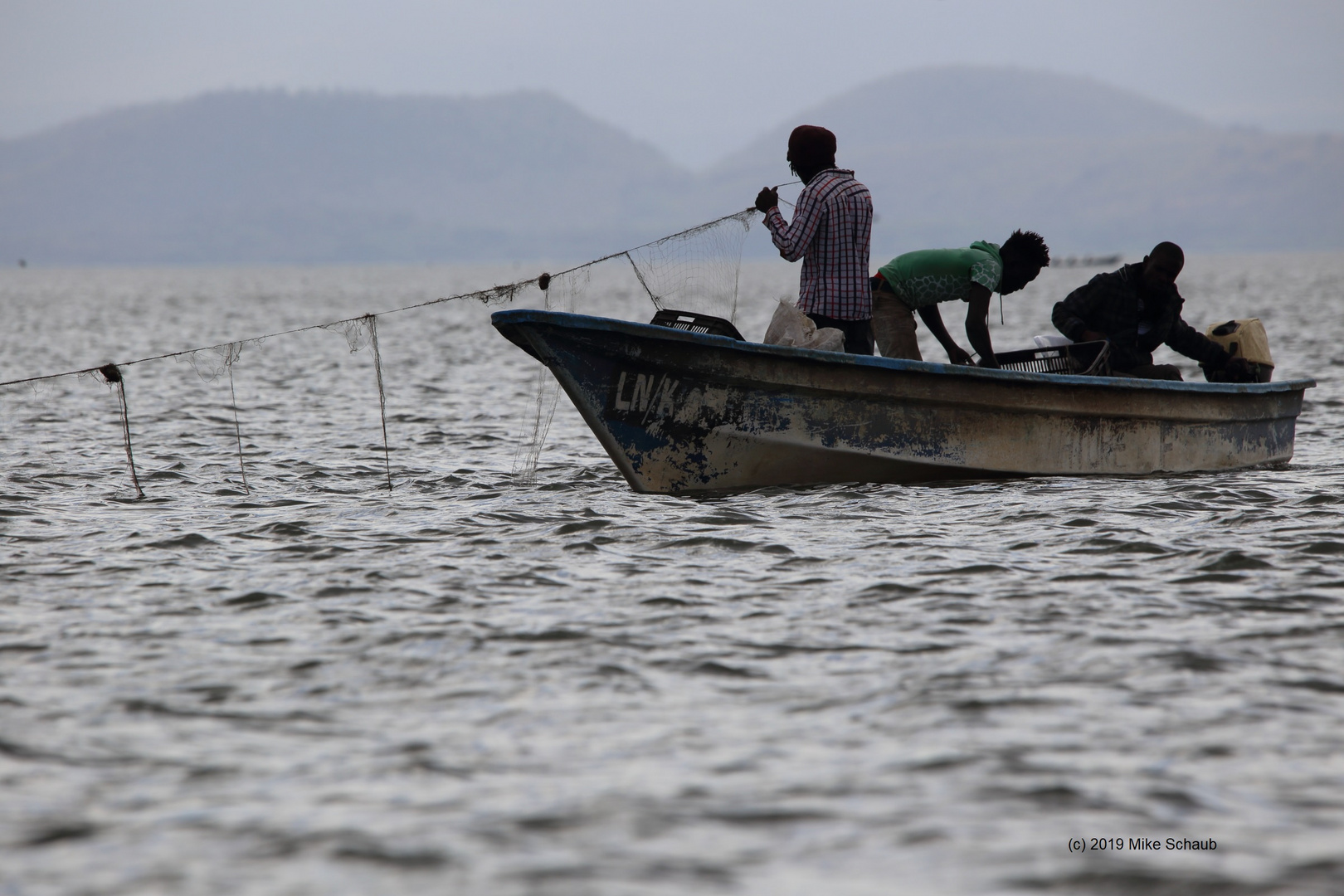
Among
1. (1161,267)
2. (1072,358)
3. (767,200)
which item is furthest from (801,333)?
(1161,267)

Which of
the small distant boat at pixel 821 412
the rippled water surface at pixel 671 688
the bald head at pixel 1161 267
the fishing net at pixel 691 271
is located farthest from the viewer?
the bald head at pixel 1161 267

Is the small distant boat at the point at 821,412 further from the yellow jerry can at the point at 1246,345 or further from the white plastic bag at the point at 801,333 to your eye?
the yellow jerry can at the point at 1246,345

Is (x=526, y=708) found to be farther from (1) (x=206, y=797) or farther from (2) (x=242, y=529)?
(2) (x=242, y=529)

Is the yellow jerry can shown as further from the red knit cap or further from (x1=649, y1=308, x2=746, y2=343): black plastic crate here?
(x1=649, y1=308, x2=746, y2=343): black plastic crate

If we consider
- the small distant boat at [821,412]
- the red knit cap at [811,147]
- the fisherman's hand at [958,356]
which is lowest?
the small distant boat at [821,412]

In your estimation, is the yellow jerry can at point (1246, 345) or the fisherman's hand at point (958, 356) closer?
the fisherman's hand at point (958, 356)

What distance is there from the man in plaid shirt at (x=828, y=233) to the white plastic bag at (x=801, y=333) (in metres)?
0.20

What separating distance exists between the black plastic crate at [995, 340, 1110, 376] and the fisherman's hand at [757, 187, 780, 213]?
95.3 inches

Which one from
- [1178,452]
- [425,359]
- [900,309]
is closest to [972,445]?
[900,309]

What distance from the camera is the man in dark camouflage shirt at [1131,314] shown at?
11273 mm

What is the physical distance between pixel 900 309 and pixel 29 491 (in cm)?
704

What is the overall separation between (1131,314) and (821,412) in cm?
318

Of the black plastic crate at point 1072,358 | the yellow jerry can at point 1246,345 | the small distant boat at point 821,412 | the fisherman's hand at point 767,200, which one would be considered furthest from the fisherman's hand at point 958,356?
the yellow jerry can at point 1246,345

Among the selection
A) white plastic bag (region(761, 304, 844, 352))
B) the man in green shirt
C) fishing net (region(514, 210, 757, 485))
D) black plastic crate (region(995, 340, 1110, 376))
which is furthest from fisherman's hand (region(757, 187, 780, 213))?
black plastic crate (region(995, 340, 1110, 376))
